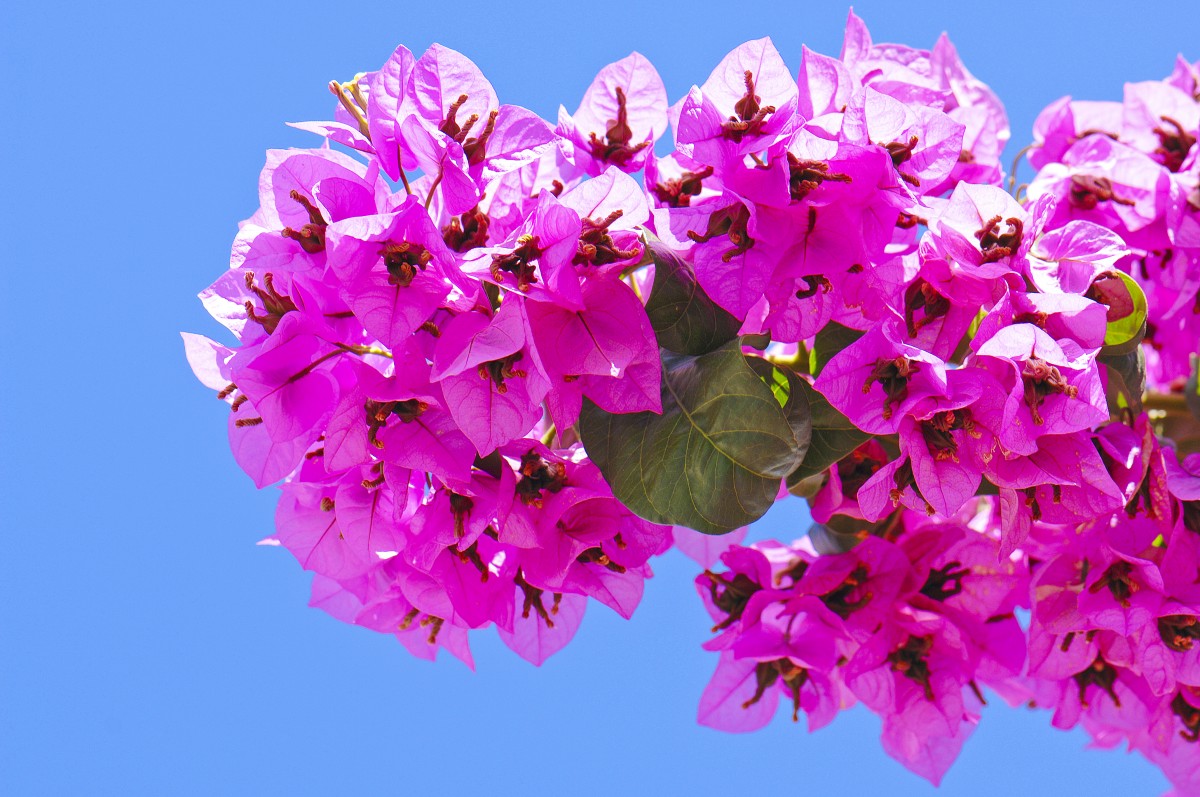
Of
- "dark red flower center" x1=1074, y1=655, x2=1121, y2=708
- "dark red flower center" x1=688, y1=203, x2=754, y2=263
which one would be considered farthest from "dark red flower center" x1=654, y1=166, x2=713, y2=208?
"dark red flower center" x1=1074, y1=655, x2=1121, y2=708

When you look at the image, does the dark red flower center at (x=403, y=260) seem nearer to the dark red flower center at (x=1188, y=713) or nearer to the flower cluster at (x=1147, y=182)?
the flower cluster at (x=1147, y=182)

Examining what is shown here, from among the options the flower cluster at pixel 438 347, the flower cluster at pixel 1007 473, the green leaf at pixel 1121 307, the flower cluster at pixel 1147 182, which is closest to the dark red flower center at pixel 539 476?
the flower cluster at pixel 438 347

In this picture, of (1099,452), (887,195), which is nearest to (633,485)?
(887,195)

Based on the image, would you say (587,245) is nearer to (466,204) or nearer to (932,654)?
(466,204)

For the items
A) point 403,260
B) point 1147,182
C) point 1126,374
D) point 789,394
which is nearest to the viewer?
point 403,260

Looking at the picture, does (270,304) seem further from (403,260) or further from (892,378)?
(892,378)

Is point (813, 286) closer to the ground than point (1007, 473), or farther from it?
farther from it

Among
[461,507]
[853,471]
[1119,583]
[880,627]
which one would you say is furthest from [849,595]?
[461,507]
